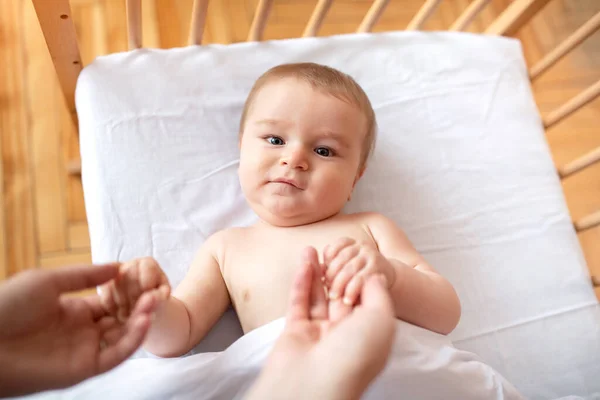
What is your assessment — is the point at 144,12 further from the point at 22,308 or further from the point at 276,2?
the point at 22,308

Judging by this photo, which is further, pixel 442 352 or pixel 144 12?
pixel 144 12

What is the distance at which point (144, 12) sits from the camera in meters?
1.37

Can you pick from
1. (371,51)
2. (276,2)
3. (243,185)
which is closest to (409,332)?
(243,185)

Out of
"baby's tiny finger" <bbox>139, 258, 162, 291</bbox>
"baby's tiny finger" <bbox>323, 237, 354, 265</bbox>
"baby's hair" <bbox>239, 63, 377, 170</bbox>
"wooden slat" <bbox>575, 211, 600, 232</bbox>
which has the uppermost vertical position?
"baby's hair" <bbox>239, 63, 377, 170</bbox>

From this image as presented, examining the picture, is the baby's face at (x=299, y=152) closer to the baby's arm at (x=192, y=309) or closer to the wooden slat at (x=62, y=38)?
the baby's arm at (x=192, y=309)

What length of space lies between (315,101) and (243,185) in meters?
0.16

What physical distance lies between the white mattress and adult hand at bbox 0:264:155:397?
25 centimetres

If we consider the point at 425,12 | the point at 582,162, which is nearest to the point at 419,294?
the point at 582,162

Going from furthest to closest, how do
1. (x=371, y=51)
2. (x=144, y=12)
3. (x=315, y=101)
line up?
(x=144, y=12)
(x=371, y=51)
(x=315, y=101)

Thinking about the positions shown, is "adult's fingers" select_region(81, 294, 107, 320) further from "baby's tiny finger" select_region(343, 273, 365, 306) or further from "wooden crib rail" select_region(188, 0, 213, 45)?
"wooden crib rail" select_region(188, 0, 213, 45)

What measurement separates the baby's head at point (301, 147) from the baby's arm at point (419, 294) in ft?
0.42

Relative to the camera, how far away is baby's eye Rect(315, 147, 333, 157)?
0.79 metres

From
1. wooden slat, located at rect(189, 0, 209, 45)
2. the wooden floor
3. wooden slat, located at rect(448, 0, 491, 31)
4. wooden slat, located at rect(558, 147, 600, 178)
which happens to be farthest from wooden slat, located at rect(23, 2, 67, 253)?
wooden slat, located at rect(558, 147, 600, 178)

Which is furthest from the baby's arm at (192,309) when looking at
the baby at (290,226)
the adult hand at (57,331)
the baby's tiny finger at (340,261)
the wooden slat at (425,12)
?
the wooden slat at (425,12)
